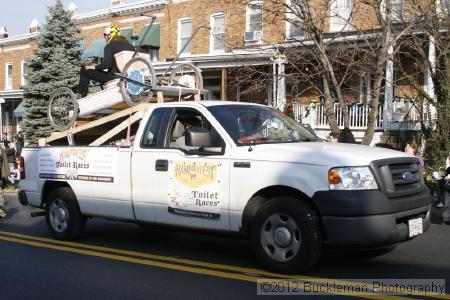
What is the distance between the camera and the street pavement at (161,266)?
5.52 meters

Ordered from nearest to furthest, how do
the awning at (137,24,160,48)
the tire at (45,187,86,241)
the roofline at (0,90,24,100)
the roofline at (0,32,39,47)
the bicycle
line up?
the tire at (45,187,86,241) → the bicycle → the awning at (137,24,160,48) → the roofline at (0,90,24,100) → the roofline at (0,32,39,47)

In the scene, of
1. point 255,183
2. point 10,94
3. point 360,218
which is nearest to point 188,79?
point 255,183

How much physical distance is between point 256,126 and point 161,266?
1954 mm

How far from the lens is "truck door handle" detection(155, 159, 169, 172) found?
6.70 m

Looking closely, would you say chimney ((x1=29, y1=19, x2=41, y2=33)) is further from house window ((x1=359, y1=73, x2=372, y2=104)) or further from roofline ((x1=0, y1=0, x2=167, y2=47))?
house window ((x1=359, y1=73, x2=372, y2=104))

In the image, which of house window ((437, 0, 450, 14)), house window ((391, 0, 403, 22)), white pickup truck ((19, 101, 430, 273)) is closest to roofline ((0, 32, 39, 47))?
house window ((391, 0, 403, 22))

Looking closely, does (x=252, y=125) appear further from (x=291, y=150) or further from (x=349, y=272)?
(x=349, y=272)

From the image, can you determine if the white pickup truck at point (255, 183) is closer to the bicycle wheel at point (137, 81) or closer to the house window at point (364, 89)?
the bicycle wheel at point (137, 81)

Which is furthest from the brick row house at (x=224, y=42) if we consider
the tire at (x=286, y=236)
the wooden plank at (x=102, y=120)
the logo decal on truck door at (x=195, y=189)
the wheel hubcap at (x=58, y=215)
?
the tire at (x=286, y=236)

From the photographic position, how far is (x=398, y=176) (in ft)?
18.9

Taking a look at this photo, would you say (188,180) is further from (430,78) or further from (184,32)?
(184,32)

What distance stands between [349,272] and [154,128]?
2.91 metres

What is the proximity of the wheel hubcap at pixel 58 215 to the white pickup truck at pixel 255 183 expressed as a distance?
158mm

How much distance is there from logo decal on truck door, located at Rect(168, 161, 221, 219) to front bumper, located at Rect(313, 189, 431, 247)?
123 cm
